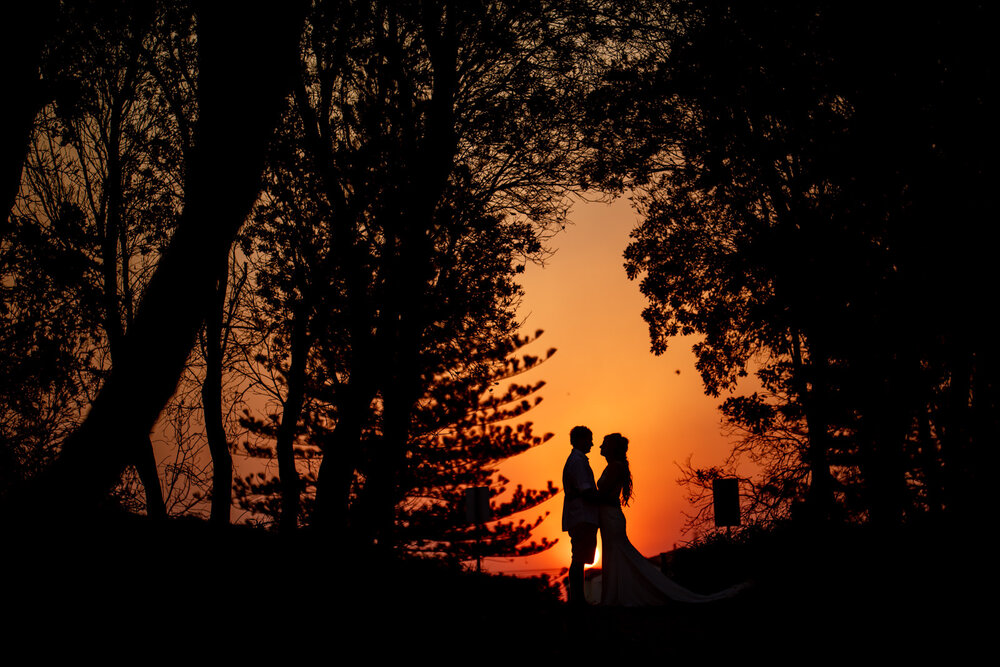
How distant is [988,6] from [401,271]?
310 inches

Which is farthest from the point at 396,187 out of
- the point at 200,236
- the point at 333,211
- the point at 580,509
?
the point at 200,236

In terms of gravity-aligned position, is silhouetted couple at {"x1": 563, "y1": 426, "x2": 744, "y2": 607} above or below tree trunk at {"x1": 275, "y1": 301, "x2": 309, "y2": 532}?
below

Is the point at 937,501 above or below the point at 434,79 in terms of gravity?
below

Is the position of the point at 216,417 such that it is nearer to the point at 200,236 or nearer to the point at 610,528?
the point at 610,528

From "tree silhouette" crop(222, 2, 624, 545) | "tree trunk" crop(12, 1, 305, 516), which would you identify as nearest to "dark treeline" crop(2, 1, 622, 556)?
"tree silhouette" crop(222, 2, 624, 545)

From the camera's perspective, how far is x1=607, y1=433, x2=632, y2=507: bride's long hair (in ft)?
32.1

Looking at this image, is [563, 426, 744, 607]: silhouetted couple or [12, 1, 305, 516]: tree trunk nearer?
[12, 1, 305, 516]: tree trunk

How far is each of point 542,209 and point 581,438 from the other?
644cm

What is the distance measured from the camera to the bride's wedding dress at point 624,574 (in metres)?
9.81

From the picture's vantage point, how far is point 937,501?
1576cm

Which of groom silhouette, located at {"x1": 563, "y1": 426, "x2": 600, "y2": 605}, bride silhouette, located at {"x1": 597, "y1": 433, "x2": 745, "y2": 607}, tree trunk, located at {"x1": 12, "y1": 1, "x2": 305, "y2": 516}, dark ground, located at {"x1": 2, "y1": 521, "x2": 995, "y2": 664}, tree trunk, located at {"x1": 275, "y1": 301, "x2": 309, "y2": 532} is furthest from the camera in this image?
tree trunk, located at {"x1": 275, "y1": 301, "x2": 309, "y2": 532}

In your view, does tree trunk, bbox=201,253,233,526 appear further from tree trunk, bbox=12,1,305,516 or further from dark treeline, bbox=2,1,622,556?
tree trunk, bbox=12,1,305,516

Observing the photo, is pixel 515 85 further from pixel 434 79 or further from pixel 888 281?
pixel 888 281

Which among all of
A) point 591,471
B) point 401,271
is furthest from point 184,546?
point 401,271
